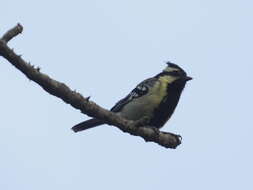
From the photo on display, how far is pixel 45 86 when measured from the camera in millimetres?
4648

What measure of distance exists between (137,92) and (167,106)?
70 centimetres

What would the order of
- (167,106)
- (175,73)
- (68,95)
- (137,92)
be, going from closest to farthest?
1. (68,95)
2. (167,106)
3. (137,92)
4. (175,73)

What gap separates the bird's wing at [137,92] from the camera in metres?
7.97

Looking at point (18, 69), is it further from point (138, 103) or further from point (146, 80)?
point (146, 80)

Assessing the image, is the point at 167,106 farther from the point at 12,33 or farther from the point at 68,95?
the point at 12,33

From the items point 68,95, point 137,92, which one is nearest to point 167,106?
point 137,92

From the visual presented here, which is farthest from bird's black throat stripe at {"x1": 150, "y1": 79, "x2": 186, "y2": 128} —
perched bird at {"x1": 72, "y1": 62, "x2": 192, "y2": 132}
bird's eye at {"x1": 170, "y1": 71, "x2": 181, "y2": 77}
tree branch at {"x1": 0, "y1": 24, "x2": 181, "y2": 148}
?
tree branch at {"x1": 0, "y1": 24, "x2": 181, "y2": 148}

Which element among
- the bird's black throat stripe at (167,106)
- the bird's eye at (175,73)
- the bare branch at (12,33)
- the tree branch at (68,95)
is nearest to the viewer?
the tree branch at (68,95)

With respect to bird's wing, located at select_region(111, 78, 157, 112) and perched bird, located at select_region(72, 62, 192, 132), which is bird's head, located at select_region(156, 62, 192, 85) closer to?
perched bird, located at select_region(72, 62, 192, 132)

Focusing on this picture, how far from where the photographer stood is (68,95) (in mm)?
4832

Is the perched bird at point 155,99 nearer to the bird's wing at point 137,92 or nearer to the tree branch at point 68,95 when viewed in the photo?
the bird's wing at point 137,92

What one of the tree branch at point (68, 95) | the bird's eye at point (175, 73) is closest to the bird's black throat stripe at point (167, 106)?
the bird's eye at point (175, 73)

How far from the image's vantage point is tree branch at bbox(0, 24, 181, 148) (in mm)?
4410

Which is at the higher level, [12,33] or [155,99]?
[155,99]
